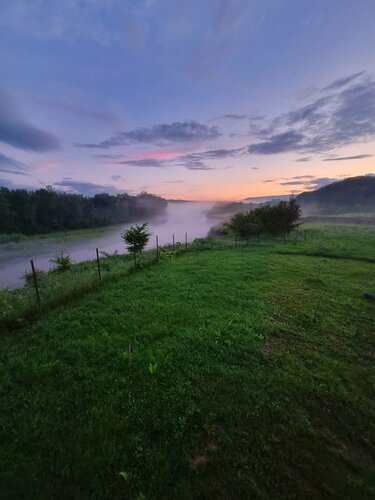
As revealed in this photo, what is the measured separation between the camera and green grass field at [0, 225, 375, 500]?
3084mm

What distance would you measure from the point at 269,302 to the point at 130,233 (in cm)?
1248

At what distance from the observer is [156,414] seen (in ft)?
13.1

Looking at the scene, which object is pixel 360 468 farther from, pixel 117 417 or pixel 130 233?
pixel 130 233

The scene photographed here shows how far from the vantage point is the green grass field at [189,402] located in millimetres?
3084

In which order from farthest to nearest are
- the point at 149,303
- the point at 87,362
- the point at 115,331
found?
the point at 149,303
the point at 115,331
the point at 87,362

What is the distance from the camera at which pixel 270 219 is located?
99.0 feet

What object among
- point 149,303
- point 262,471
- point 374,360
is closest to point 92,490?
point 262,471

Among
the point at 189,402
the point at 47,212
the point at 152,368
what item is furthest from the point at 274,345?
the point at 47,212

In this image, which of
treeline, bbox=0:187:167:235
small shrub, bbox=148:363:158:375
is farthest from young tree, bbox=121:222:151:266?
treeline, bbox=0:187:167:235

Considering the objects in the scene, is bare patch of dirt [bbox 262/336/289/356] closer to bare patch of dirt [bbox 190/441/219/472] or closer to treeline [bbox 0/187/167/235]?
bare patch of dirt [bbox 190/441/219/472]

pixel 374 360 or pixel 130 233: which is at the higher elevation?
pixel 130 233

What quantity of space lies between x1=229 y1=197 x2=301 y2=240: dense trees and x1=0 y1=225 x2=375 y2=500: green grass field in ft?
68.2

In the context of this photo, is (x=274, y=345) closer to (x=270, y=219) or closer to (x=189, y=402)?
(x=189, y=402)

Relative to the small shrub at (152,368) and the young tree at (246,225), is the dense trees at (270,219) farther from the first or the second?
the small shrub at (152,368)
